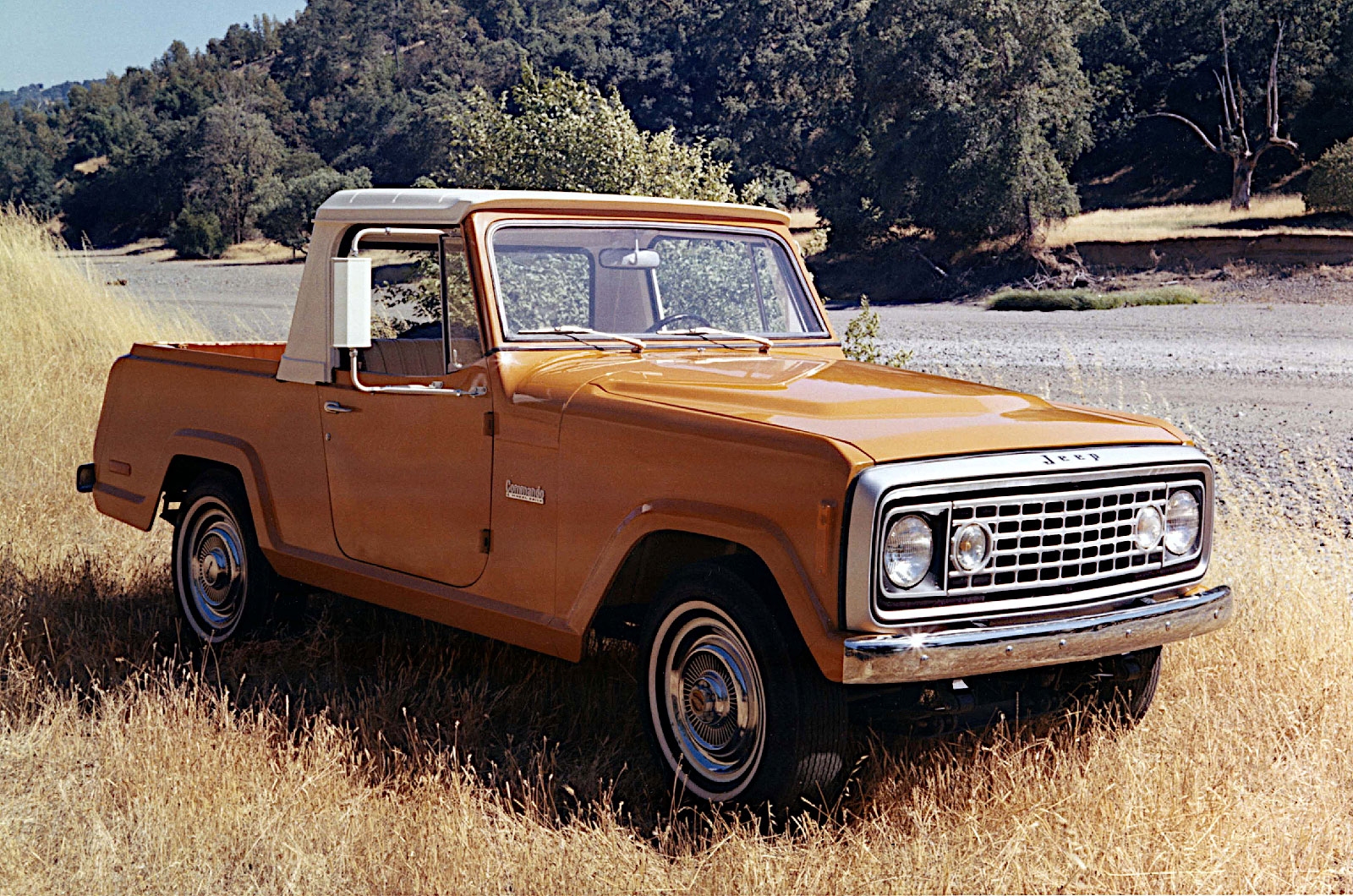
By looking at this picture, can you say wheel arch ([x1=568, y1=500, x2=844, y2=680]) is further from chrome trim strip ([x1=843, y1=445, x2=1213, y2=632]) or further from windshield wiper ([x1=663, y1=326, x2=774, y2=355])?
windshield wiper ([x1=663, y1=326, x2=774, y2=355])

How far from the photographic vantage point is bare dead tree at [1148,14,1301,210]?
168ft

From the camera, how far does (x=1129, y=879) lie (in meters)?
3.64

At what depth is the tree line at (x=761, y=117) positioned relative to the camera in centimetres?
4197

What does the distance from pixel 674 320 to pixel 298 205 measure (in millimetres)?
57540

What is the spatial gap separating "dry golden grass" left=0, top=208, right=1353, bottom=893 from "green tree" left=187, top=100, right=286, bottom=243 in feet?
214

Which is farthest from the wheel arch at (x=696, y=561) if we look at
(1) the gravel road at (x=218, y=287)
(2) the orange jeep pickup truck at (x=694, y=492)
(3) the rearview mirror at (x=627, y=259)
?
(1) the gravel road at (x=218, y=287)

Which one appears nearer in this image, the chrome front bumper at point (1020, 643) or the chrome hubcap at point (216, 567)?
the chrome front bumper at point (1020, 643)

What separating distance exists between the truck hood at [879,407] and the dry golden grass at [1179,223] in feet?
132

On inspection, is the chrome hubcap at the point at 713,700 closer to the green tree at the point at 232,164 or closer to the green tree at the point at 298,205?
the green tree at the point at 298,205

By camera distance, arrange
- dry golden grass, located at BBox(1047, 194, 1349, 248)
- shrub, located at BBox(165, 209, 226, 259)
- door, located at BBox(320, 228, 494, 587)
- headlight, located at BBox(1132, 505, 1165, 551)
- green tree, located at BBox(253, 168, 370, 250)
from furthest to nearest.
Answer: shrub, located at BBox(165, 209, 226, 259) < green tree, located at BBox(253, 168, 370, 250) < dry golden grass, located at BBox(1047, 194, 1349, 248) < door, located at BBox(320, 228, 494, 587) < headlight, located at BBox(1132, 505, 1165, 551)

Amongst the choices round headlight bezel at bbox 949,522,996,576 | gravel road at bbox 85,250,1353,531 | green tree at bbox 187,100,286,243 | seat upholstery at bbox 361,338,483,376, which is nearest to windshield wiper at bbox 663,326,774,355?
seat upholstery at bbox 361,338,483,376

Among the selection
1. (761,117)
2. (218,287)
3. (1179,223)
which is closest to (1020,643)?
(218,287)

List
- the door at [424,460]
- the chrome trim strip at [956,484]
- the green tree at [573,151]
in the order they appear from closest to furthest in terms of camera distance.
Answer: the chrome trim strip at [956,484] < the door at [424,460] < the green tree at [573,151]

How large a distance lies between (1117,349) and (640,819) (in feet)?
67.5
